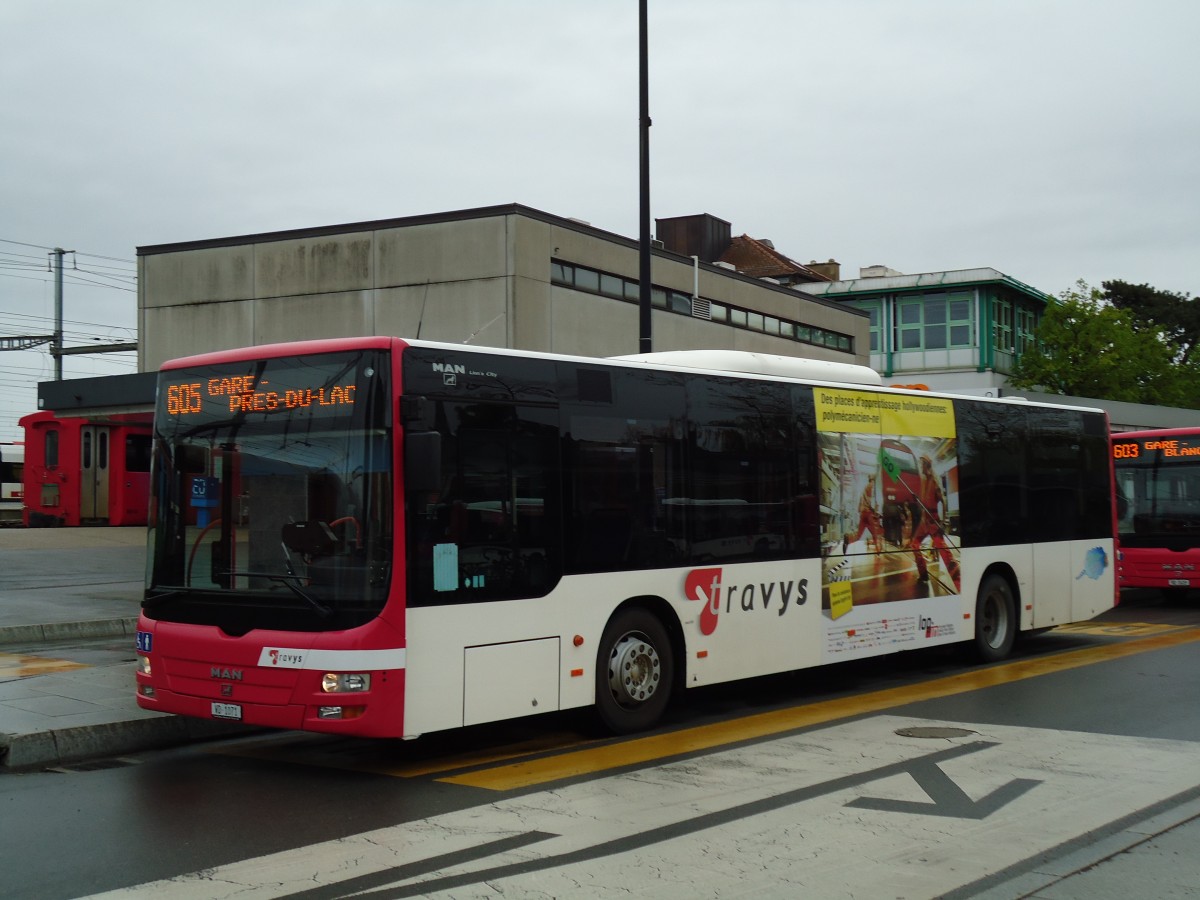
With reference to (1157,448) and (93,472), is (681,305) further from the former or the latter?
(93,472)

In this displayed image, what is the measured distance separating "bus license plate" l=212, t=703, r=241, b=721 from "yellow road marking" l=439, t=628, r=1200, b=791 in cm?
140

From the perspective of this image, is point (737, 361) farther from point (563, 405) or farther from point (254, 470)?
point (254, 470)

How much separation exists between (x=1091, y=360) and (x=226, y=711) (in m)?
58.5

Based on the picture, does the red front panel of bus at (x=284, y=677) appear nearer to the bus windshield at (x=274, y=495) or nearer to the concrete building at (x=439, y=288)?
the bus windshield at (x=274, y=495)

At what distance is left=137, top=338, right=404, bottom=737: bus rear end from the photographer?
25.9ft

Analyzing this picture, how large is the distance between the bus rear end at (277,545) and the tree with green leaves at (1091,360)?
187ft

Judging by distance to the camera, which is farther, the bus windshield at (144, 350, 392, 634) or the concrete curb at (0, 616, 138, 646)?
the concrete curb at (0, 616, 138, 646)

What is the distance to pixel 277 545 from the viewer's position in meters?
8.20

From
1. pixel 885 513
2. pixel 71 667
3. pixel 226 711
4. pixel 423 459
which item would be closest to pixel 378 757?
pixel 226 711

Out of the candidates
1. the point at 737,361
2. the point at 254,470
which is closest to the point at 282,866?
the point at 254,470

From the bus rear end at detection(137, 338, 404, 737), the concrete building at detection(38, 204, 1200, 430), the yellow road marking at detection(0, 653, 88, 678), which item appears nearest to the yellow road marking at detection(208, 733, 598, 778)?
the bus rear end at detection(137, 338, 404, 737)

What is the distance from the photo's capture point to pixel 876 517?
1221cm

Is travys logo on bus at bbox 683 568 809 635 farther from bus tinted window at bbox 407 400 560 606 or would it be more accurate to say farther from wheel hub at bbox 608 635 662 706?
bus tinted window at bbox 407 400 560 606

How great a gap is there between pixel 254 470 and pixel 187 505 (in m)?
0.64
